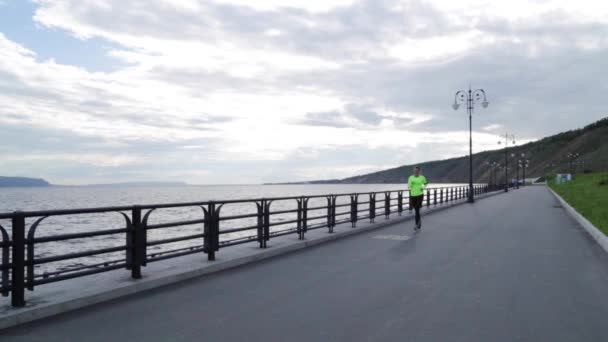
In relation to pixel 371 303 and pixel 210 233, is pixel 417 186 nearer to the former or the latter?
pixel 210 233

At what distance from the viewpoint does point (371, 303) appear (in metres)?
6.36

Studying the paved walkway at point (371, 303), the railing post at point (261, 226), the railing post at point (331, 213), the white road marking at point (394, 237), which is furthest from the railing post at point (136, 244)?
the white road marking at point (394, 237)

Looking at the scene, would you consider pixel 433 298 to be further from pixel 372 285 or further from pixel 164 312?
pixel 164 312

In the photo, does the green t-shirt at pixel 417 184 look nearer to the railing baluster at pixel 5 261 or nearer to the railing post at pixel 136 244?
the railing post at pixel 136 244

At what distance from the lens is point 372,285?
747cm

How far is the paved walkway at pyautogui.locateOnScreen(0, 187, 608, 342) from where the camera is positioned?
16.8 ft

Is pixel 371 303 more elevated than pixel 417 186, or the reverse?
pixel 417 186

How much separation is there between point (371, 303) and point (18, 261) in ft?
14.2

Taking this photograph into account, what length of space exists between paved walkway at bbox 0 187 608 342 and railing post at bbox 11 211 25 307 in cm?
48

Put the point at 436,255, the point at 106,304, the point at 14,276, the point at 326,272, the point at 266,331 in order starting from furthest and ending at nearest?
the point at 436,255 < the point at 326,272 < the point at 106,304 < the point at 14,276 < the point at 266,331

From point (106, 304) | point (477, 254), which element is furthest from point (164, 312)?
point (477, 254)

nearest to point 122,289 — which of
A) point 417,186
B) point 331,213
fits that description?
point 331,213

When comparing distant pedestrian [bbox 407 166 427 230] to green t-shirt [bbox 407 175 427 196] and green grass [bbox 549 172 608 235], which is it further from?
green grass [bbox 549 172 608 235]

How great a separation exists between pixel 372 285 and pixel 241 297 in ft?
6.74
